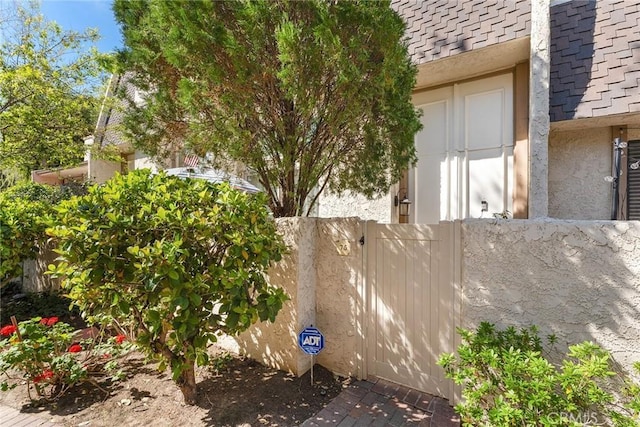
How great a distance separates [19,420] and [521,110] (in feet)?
30.4

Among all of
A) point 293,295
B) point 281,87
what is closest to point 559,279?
point 293,295

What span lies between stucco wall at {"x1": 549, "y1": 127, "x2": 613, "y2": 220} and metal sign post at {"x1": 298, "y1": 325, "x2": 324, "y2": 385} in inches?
210

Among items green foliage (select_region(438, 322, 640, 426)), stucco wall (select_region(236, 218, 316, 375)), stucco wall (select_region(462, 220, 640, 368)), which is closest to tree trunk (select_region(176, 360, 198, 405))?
stucco wall (select_region(236, 218, 316, 375))

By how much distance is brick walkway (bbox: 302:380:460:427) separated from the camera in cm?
353

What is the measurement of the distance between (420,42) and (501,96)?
204 cm

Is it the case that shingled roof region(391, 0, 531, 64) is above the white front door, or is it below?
above

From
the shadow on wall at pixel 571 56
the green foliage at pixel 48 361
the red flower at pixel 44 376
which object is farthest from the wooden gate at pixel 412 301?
the red flower at pixel 44 376

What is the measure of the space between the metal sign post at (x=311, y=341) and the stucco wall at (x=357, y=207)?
3.36 metres

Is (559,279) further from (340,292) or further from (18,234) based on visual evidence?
(18,234)

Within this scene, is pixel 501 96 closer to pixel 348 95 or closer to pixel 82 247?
pixel 348 95

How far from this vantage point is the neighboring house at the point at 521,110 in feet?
16.9

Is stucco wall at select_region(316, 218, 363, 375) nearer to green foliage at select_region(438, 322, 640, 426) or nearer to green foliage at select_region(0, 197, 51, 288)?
green foliage at select_region(438, 322, 640, 426)

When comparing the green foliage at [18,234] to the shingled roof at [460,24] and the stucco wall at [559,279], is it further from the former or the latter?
the shingled roof at [460,24]

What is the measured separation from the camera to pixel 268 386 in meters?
4.23
